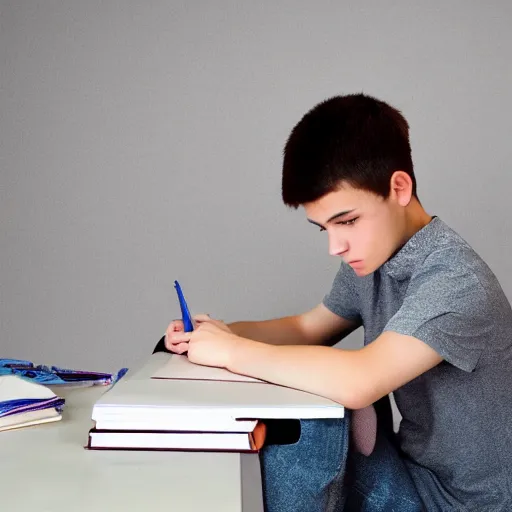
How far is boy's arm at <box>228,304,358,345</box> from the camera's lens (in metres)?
1.62

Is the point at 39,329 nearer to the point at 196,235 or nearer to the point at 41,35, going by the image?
the point at 196,235

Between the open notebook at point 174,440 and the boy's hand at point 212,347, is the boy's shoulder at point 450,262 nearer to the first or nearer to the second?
the boy's hand at point 212,347

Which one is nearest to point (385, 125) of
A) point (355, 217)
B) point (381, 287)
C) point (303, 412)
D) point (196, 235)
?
point (355, 217)

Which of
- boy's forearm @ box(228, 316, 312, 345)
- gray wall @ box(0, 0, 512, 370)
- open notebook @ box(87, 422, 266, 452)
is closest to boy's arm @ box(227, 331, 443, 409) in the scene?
open notebook @ box(87, 422, 266, 452)

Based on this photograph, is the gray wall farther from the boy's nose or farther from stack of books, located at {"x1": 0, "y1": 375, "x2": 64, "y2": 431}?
stack of books, located at {"x1": 0, "y1": 375, "x2": 64, "y2": 431}

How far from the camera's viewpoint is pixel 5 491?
2.58 ft

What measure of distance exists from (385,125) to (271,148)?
4.02 feet

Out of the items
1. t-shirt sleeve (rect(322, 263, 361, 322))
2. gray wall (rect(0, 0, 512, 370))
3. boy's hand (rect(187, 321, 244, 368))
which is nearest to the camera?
boy's hand (rect(187, 321, 244, 368))

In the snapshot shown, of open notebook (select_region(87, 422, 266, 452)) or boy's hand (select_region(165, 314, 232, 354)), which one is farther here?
boy's hand (select_region(165, 314, 232, 354))

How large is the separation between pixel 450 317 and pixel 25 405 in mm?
585

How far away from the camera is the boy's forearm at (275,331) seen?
1.59 metres

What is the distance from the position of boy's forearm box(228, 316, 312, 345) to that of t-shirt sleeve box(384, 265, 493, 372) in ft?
1.54

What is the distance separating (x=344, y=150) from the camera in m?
1.29

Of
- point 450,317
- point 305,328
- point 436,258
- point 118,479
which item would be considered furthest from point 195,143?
point 118,479
